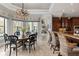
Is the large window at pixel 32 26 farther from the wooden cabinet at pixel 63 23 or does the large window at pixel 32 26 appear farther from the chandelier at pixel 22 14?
the wooden cabinet at pixel 63 23

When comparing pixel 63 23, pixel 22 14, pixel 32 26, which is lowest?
pixel 32 26

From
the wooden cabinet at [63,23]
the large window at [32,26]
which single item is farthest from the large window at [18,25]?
the wooden cabinet at [63,23]

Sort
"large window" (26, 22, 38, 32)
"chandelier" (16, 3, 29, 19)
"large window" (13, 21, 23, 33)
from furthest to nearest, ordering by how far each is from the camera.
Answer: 1. "chandelier" (16, 3, 29, 19)
2. "large window" (26, 22, 38, 32)
3. "large window" (13, 21, 23, 33)

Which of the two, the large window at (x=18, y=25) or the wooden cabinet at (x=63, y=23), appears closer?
the large window at (x=18, y=25)

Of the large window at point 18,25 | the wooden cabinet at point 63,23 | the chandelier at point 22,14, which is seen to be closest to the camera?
the large window at point 18,25

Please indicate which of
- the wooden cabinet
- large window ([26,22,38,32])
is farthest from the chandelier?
the wooden cabinet

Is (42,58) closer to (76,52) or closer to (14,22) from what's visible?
(76,52)

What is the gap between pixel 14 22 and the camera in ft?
18.2

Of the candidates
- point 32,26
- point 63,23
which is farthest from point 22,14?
point 63,23

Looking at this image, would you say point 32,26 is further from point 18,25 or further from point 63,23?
point 63,23

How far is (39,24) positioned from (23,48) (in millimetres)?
1230

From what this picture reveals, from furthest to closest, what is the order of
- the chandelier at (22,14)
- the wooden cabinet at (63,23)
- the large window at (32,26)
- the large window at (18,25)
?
the wooden cabinet at (63,23)
the chandelier at (22,14)
the large window at (32,26)
the large window at (18,25)

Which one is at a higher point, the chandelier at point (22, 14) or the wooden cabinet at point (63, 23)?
the chandelier at point (22, 14)

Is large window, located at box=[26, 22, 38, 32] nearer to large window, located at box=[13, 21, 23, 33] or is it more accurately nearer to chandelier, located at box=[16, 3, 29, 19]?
large window, located at box=[13, 21, 23, 33]
